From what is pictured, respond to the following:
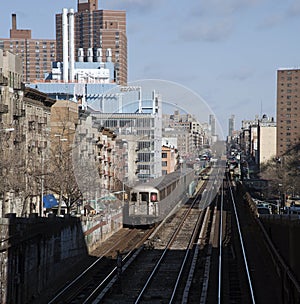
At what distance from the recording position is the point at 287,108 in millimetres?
115500

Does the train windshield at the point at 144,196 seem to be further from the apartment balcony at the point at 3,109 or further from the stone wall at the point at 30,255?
the stone wall at the point at 30,255

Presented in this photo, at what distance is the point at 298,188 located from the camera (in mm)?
51750

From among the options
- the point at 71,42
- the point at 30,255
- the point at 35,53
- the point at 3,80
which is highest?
the point at 35,53

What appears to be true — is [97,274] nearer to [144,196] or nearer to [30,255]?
[30,255]

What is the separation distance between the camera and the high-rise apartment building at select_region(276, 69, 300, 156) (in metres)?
110

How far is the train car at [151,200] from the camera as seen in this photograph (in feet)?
100

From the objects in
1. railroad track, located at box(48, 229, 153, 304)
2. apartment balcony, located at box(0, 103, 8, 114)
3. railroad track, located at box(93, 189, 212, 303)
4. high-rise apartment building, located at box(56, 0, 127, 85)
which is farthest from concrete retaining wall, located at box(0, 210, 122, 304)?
high-rise apartment building, located at box(56, 0, 127, 85)

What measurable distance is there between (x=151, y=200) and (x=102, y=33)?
122 m

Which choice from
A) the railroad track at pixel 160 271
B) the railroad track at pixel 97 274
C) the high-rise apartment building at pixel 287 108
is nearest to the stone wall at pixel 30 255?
the railroad track at pixel 97 274

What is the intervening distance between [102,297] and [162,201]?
1607 centimetres

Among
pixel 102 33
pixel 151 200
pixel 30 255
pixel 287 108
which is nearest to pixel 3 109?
pixel 151 200

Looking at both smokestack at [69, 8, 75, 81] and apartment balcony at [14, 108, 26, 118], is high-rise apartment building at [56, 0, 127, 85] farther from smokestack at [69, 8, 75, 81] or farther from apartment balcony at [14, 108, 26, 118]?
apartment balcony at [14, 108, 26, 118]

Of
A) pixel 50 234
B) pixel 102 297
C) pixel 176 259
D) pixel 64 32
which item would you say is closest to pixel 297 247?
pixel 102 297

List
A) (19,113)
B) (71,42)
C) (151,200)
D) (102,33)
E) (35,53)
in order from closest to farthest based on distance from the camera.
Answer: (151,200) < (19,113) < (71,42) < (102,33) < (35,53)
